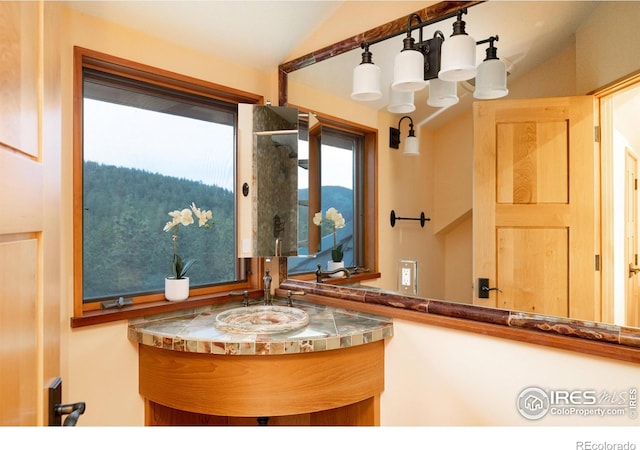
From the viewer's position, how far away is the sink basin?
1430 millimetres

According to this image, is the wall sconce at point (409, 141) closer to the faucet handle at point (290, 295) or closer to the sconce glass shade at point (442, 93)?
the sconce glass shade at point (442, 93)

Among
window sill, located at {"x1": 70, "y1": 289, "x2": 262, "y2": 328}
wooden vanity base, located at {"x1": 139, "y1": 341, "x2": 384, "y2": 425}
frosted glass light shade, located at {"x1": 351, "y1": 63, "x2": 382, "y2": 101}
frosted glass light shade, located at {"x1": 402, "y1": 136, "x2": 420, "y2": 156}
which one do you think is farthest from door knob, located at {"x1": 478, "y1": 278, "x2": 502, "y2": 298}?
window sill, located at {"x1": 70, "y1": 289, "x2": 262, "y2": 328}

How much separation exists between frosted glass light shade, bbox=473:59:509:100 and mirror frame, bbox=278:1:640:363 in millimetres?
250

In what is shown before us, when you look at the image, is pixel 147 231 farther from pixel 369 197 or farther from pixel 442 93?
pixel 442 93

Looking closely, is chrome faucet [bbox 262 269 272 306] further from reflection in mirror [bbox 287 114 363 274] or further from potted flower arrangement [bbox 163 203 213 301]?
potted flower arrangement [bbox 163 203 213 301]

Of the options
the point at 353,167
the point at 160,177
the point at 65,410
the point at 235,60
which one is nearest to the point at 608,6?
the point at 353,167

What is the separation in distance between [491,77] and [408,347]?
3.40ft

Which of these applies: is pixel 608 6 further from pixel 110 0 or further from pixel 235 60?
pixel 110 0

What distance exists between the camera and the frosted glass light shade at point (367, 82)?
1.66 m

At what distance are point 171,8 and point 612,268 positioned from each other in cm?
182

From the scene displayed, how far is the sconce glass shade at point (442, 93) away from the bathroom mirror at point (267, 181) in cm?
76

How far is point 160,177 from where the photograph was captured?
1.77 metres

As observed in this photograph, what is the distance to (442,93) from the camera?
1.45m

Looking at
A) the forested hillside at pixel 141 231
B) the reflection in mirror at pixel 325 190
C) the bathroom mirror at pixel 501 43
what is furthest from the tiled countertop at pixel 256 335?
the bathroom mirror at pixel 501 43
